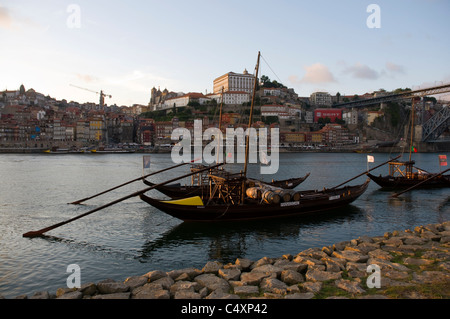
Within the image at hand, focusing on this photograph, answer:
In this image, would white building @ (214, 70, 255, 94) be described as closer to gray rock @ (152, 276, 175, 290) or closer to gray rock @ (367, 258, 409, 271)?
gray rock @ (367, 258, 409, 271)

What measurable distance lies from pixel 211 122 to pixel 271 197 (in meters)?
104

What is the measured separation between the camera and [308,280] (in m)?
9.25

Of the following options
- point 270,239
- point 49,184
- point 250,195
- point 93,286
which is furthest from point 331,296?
point 49,184

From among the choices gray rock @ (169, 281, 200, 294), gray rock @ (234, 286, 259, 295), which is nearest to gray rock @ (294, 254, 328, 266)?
gray rock @ (234, 286, 259, 295)

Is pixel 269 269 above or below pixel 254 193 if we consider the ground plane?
below

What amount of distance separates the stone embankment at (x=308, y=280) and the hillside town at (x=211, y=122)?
89.6 meters

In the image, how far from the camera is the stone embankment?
26.9 feet

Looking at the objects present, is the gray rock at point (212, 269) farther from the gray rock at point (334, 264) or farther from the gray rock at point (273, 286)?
the gray rock at point (334, 264)

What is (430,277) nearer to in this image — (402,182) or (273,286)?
(273,286)

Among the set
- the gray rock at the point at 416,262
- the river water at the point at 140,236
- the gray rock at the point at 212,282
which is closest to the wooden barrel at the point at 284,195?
the river water at the point at 140,236

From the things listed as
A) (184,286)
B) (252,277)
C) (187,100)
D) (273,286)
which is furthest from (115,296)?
(187,100)

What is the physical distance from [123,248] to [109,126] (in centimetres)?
12475

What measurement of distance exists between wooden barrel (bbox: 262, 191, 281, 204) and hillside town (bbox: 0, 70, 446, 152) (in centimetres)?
8113

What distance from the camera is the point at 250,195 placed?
19.7 meters
